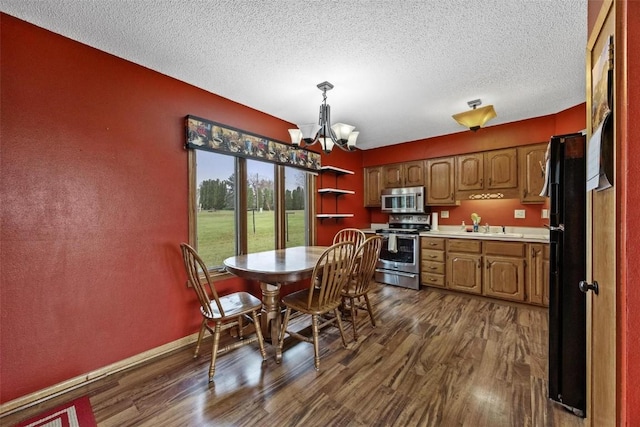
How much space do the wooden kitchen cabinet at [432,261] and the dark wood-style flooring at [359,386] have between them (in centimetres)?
120

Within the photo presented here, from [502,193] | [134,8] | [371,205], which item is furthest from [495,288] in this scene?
→ [134,8]

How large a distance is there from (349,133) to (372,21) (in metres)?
0.94

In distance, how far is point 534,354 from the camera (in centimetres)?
216

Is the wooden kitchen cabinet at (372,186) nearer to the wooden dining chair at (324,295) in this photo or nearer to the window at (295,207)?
the window at (295,207)

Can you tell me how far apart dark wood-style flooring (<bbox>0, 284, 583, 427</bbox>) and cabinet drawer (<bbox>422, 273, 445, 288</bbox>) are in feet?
3.83

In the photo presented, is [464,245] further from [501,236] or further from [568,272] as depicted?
[568,272]

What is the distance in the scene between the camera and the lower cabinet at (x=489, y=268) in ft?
10.4

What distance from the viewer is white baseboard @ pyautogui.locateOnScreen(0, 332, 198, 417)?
5.25 feet

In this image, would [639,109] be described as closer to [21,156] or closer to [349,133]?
[349,133]

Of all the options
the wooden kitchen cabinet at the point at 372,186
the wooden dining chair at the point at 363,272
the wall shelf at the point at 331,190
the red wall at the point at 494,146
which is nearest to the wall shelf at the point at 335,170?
the wall shelf at the point at 331,190

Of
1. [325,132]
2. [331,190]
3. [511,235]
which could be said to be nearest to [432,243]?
[511,235]

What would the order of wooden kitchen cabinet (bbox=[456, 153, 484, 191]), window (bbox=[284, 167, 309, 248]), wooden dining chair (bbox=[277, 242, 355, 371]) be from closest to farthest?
wooden dining chair (bbox=[277, 242, 355, 371]) → window (bbox=[284, 167, 309, 248]) → wooden kitchen cabinet (bbox=[456, 153, 484, 191])

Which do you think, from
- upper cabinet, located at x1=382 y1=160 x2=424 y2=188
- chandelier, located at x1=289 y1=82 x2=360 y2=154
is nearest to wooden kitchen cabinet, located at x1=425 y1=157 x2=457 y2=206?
upper cabinet, located at x1=382 y1=160 x2=424 y2=188

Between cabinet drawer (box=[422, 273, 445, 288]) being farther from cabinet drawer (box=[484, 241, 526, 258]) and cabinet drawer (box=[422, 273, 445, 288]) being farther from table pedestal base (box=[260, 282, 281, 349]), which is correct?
table pedestal base (box=[260, 282, 281, 349])
